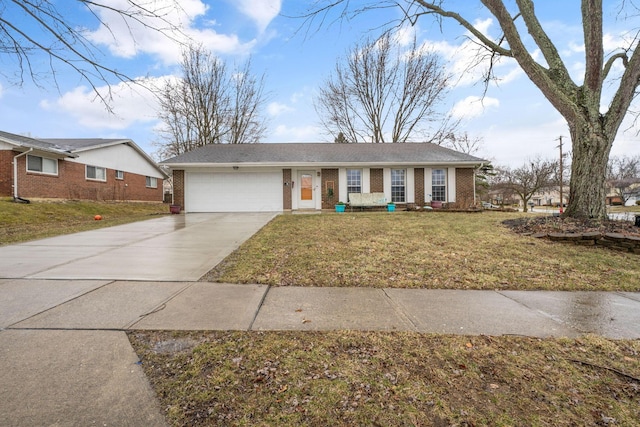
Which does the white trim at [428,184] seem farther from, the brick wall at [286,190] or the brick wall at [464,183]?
the brick wall at [286,190]

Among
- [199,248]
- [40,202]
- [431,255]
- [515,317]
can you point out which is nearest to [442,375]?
[515,317]

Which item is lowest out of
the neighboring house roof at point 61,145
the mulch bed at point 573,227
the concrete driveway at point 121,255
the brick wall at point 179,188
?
the concrete driveway at point 121,255

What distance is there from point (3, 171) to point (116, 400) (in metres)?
18.3

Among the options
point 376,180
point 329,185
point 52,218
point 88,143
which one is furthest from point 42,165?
point 376,180

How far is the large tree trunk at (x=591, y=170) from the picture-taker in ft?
24.7

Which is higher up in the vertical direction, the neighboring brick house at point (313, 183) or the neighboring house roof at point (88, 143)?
the neighboring house roof at point (88, 143)

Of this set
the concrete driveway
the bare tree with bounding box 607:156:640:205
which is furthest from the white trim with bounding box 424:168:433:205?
the bare tree with bounding box 607:156:640:205

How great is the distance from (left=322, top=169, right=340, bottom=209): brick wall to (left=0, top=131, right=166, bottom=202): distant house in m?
13.7

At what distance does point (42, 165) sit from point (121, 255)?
49.0ft

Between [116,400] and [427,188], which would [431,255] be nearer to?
[116,400]

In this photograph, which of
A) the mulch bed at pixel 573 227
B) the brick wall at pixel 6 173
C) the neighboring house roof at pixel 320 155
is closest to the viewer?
the mulch bed at pixel 573 227

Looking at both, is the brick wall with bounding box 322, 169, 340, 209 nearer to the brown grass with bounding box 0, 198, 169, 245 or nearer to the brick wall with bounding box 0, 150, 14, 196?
the brown grass with bounding box 0, 198, 169, 245

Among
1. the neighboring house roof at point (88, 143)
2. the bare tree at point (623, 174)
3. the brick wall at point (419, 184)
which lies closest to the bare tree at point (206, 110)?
the neighboring house roof at point (88, 143)

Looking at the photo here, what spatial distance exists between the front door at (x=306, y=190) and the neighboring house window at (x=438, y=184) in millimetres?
6254
